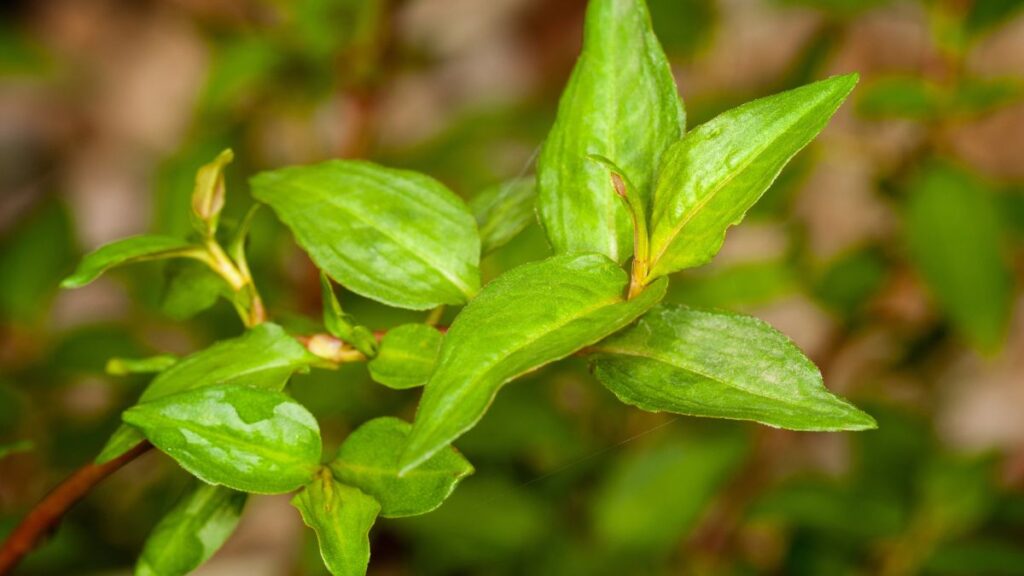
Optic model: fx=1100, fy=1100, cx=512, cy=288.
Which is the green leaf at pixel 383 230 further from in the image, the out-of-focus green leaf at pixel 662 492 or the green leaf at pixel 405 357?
the out-of-focus green leaf at pixel 662 492

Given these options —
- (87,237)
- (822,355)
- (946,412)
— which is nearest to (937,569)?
(822,355)

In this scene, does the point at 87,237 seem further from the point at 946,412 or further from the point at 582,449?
the point at 946,412

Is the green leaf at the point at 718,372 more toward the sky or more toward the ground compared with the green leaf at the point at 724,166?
more toward the ground

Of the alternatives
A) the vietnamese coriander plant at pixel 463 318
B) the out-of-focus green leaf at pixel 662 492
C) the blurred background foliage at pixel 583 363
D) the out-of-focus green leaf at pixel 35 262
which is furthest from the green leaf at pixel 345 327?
the out-of-focus green leaf at pixel 35 262

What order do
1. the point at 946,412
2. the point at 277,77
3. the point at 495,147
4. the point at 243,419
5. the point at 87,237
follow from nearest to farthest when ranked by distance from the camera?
the point at 243,419 < the point at 277,77 < the point at 495,147 < the point at 946,412 < the point at 87,237

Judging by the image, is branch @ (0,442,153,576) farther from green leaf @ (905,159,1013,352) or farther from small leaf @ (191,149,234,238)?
green leaf @ (905,159,1013,352)

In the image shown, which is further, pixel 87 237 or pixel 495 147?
pixel 87 237

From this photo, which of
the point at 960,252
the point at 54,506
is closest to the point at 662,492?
the point at 960,252
